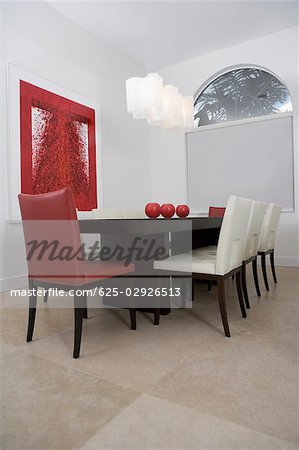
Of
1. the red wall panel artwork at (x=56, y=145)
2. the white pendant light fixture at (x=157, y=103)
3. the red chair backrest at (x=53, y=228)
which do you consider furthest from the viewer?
the red wall panel artwork at (x=56, y=145)

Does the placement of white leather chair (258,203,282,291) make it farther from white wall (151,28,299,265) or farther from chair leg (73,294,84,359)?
chair leg (73,294,84,359)

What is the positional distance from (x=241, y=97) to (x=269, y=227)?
2643 mm

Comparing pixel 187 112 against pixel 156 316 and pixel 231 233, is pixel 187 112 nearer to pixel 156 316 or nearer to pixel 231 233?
pixel 231 233

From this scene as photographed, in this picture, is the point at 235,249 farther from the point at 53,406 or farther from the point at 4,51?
the point at 4,51

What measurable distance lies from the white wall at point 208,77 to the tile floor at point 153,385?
246 centimetres

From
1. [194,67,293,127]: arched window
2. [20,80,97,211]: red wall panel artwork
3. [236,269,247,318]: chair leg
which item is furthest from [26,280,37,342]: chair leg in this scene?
[194,67,293,127]: arched window

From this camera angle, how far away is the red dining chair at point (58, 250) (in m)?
1.52

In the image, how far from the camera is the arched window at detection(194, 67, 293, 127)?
451cm

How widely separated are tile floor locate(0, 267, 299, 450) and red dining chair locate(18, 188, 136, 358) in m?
0.21

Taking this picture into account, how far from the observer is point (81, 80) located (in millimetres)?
4098

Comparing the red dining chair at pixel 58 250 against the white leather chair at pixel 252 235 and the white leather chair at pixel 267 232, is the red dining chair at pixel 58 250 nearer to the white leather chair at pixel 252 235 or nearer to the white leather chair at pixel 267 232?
the white leather chair at pixel 252 235

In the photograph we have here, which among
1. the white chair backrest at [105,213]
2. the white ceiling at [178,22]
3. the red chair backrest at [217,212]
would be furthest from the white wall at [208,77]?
the white chair backrest at [105,213]

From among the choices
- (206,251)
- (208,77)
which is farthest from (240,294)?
(208,77)

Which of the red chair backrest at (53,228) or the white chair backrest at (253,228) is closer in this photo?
the red chair backrest at (53,228)
